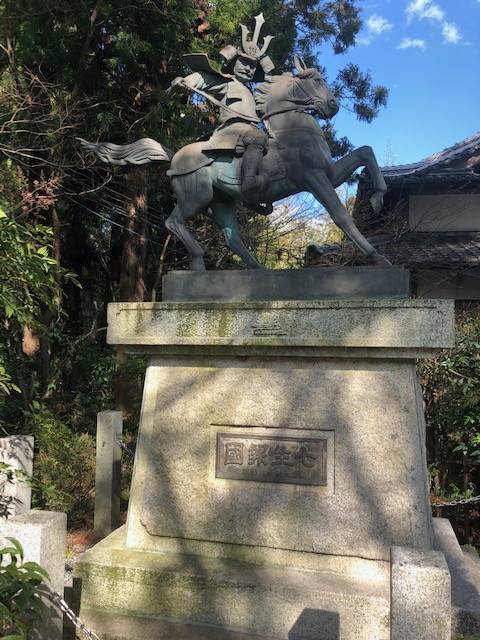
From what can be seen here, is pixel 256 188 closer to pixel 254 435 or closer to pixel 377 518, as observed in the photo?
pixel 254 435

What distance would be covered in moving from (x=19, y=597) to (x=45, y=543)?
255 millimetres

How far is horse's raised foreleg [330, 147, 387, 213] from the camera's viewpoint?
319cm

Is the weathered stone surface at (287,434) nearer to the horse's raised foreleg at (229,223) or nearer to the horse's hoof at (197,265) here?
the horse's hoof at (197,265)

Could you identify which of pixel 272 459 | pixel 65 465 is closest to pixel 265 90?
pixel 272 459

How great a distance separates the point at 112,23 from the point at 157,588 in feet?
24.9

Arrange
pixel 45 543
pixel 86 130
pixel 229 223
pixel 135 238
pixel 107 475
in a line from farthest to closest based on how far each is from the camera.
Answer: pixel 135 238, pixel 86 130, pixel 107 475, pixel 229 223, pixel 45 543

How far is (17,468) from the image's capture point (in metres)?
3.23

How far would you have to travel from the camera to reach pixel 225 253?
9.25m

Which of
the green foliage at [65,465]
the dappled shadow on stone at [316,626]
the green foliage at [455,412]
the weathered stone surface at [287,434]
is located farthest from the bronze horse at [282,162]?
the green foliage at [65,465]

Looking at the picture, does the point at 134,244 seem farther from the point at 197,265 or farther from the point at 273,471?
A: the point at 273,471

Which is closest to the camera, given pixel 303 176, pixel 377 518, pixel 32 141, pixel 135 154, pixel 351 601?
pixel 351 601

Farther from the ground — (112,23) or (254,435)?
(112,23)

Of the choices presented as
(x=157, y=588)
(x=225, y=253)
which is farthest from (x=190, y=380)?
(x=225, y=253)

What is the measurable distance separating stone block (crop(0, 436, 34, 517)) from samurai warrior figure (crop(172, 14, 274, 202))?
2207mm
